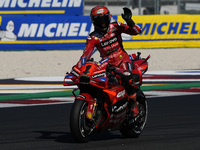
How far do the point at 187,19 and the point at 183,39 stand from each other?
2.99ft

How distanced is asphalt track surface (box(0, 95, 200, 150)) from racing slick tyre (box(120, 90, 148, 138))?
9 cm

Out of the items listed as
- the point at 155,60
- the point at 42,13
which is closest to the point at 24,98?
the point at 155,60

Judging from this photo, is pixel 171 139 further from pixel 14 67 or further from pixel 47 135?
pixel 14 67

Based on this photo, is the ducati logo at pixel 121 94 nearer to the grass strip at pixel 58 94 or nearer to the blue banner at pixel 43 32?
the grass strip at pixel 58 94

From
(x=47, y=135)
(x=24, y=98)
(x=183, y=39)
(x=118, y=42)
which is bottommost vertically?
(x=183, y=39)

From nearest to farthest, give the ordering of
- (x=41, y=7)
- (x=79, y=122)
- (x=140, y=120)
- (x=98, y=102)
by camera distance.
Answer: (x=79, y=122), (x=98, y=102), (x=140, y=120), (x=41, y=7)

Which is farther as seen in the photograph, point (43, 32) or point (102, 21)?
point (43, 32)

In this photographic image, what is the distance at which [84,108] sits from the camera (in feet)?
20.2

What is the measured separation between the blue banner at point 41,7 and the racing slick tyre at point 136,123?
19.9m

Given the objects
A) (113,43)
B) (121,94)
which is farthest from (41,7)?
(121,94)

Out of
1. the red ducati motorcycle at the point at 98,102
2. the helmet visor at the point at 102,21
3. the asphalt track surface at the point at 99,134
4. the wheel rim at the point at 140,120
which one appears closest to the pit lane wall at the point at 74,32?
the asphalt track surface at the point at 99,134

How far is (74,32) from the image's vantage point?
2228 cm

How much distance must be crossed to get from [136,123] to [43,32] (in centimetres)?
1561

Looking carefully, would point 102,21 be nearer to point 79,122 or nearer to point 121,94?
point 121,94
